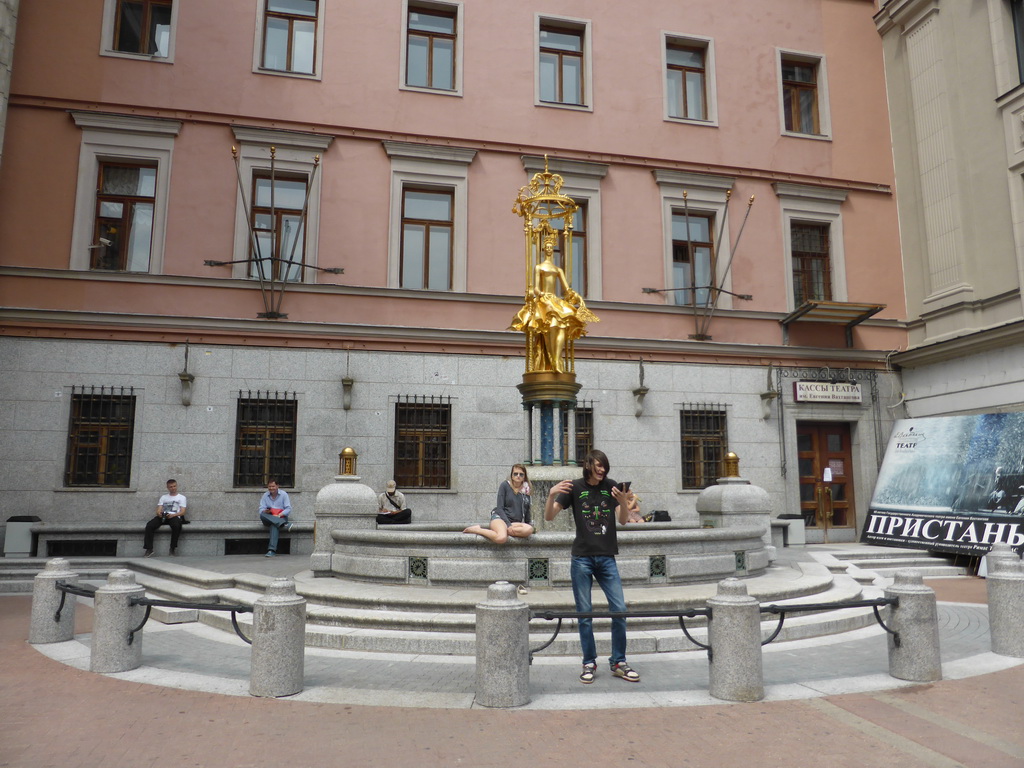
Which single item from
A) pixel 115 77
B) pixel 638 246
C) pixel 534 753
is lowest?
pixel 534 753

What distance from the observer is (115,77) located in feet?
54.4

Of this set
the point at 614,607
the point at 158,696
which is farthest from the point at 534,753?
the point at 158,696

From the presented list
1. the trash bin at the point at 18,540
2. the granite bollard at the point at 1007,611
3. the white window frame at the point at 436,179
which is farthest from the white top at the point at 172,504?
the granite bollard at the point at 1007,611

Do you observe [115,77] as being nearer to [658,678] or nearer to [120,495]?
[120,495]

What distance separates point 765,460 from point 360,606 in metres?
12.5

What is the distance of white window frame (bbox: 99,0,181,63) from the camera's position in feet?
54.6

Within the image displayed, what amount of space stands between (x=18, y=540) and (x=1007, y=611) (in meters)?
15.4

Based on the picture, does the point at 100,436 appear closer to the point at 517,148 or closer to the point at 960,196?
the point at 517,148

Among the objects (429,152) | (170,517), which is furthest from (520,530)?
(429,152)

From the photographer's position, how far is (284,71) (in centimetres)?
1747

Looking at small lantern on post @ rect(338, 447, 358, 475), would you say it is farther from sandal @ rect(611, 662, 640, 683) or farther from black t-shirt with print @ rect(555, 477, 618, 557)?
sandal @ rect(611, 662, 640, 683)

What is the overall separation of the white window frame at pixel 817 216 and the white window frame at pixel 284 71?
11649mm

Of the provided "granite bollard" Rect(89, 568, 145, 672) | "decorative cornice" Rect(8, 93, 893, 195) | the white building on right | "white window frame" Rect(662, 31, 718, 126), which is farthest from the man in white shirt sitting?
the white building on right

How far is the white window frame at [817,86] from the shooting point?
20344 millimetres
